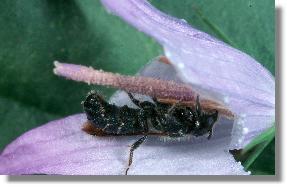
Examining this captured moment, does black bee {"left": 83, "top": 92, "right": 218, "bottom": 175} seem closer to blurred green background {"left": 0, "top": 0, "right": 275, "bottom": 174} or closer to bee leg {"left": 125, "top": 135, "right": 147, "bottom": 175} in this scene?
bee leg {"left": 125, "top": 135, "right": 147, "bottom": 175}

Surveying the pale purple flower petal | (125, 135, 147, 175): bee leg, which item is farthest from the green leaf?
(125, 135, 147, 175): bee leg

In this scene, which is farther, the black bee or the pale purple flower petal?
the black bee

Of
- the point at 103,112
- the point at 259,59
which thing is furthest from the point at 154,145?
the point at 259,59

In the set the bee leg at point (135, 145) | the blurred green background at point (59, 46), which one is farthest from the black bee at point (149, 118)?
the blurred green background at point (59, 46)

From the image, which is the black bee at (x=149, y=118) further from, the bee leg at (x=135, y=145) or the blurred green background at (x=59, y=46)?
the blurred green background at (x=59, y=46)

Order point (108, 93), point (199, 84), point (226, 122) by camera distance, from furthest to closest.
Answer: point (108, 93)
point (226, 122)
point (199, 84)

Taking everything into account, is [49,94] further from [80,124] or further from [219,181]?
[219,181]
